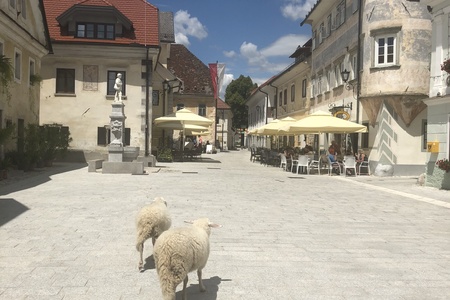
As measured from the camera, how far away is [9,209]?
9.29 m

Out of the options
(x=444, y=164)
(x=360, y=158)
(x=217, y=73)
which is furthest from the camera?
(x=217, y=73)

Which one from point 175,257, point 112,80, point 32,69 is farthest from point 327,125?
point 175,257

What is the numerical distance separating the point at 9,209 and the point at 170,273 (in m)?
6.76

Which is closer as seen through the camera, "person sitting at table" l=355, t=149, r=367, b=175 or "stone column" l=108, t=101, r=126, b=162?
"stone column" l=108, t=101, r=126, b=162

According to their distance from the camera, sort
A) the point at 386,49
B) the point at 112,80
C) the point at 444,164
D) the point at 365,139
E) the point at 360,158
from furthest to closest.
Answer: the point at 112,80 < the point at 365,139 < the point at 360,158 < the point at 386,49 < the point at 444,164

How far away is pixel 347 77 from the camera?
22.4 m

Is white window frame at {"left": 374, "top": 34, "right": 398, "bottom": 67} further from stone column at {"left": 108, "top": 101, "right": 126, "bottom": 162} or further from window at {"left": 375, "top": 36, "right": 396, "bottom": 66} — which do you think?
stone column at {"left": 108, "top": 101, "right": 126, "bottom": 162}

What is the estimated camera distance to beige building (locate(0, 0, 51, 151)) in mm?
17625

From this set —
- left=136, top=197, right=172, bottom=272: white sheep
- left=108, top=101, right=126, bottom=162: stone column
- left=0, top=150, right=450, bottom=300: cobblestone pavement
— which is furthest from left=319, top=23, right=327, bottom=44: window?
left=136, top=197, right=172, bottom=272: white sheep

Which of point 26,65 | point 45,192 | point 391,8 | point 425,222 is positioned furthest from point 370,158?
point 26,65

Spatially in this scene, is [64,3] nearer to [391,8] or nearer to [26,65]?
[26,65]

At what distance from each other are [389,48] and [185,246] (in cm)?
1860

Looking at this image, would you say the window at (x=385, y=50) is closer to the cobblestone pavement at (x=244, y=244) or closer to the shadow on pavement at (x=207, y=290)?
the cobblestone pavement at (x=244, y=244)

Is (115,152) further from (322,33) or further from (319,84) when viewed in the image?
(322,33)
